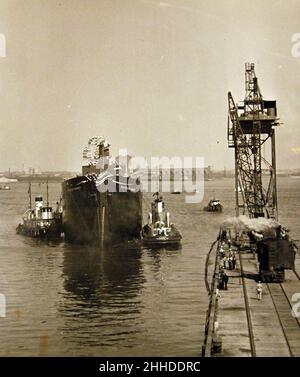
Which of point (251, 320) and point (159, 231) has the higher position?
point (159, 231)

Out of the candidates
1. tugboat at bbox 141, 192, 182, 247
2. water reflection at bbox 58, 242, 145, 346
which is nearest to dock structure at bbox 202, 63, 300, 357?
water reflection at bbox 58, 242, 145, 346

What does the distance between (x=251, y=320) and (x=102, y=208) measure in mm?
31268

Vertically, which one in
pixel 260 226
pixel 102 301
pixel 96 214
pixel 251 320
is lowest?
pixel 102 301

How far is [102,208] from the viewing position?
169ft

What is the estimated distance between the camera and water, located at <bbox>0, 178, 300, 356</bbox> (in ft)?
75.9

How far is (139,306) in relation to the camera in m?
29.4

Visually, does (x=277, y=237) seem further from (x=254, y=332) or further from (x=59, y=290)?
(x=59, y=290)

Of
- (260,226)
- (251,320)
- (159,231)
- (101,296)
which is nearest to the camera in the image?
(251,320)

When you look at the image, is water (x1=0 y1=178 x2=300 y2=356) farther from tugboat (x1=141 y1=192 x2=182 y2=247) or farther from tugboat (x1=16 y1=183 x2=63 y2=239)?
tugboat (x1=16 y1=183 x2=63 y2=239)

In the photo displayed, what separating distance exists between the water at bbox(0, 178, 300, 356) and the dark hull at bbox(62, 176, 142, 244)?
2210mm

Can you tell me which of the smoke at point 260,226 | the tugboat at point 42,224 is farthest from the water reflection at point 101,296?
the tugboat at point 42,224

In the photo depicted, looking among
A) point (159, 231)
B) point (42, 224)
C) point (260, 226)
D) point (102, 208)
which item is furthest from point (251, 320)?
point (42, 224)

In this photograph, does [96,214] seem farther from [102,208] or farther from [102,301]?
[102,301]
